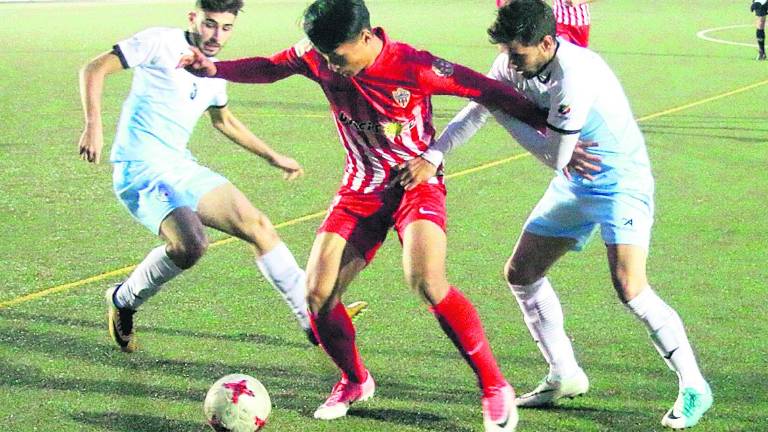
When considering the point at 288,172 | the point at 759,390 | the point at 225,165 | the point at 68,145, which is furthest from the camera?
the point at 68,145

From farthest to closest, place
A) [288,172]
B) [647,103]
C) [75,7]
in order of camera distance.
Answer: [75,7], [647,103], [288,172]

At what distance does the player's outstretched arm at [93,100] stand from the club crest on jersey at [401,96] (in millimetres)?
1723

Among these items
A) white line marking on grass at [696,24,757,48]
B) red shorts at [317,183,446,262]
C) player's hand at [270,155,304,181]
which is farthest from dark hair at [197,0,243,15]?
white line marking on grass at [696,24,757,48]

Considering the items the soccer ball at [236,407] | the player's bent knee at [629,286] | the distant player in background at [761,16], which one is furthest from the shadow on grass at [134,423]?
the distant player in background at [761,16]

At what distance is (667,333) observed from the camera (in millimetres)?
6008

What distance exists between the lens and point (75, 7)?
39.6 metres

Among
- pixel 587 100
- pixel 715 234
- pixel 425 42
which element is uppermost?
pixel 587 100

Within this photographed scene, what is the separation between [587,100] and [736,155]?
26.8 ft

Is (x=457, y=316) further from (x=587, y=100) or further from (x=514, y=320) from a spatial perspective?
(x=514, y=320)

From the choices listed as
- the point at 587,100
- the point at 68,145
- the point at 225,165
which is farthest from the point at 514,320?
the point at 68,145

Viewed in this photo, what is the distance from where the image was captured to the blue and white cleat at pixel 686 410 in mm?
5973

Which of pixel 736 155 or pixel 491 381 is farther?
pixel 736 155

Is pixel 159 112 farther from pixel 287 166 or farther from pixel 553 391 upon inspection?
pixel 553 391

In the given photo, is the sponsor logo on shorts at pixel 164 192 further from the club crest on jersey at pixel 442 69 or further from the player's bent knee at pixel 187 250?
the club crest on jersey at pixel 442 69
